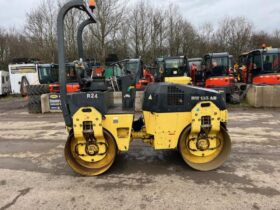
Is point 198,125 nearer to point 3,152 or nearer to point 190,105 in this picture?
point 190,105

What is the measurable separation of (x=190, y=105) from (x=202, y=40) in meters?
36.4

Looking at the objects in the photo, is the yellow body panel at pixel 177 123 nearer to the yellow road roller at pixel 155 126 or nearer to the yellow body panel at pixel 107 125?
the yellow road roller at pixel 155 126

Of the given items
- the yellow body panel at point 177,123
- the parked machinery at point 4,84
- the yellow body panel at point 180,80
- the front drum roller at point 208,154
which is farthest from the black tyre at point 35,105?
the parked machinery at point 4,84

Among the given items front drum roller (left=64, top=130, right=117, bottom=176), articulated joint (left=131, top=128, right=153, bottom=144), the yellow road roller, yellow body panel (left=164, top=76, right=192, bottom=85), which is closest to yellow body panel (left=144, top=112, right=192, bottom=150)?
the yellow road roller

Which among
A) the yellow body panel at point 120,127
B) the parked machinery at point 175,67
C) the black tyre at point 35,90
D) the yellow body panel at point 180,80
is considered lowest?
the yellow body panel at point 120,127

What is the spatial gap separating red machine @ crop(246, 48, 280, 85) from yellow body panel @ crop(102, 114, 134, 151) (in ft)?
32.5

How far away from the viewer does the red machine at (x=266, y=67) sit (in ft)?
40.9

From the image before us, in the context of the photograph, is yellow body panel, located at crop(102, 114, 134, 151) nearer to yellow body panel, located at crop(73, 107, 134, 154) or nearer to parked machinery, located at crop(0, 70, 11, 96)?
yellow body panel, located at crop(73, 107, 134, 154)

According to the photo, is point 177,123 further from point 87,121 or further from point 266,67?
point 266,67

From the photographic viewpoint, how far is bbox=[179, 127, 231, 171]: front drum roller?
4.81m

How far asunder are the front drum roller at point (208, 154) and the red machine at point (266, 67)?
8.88 m

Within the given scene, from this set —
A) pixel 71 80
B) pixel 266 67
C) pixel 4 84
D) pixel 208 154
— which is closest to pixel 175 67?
pixel 266 67

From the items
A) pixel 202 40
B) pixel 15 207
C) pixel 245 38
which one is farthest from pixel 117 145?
pixel 245 38

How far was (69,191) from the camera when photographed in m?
4.18
